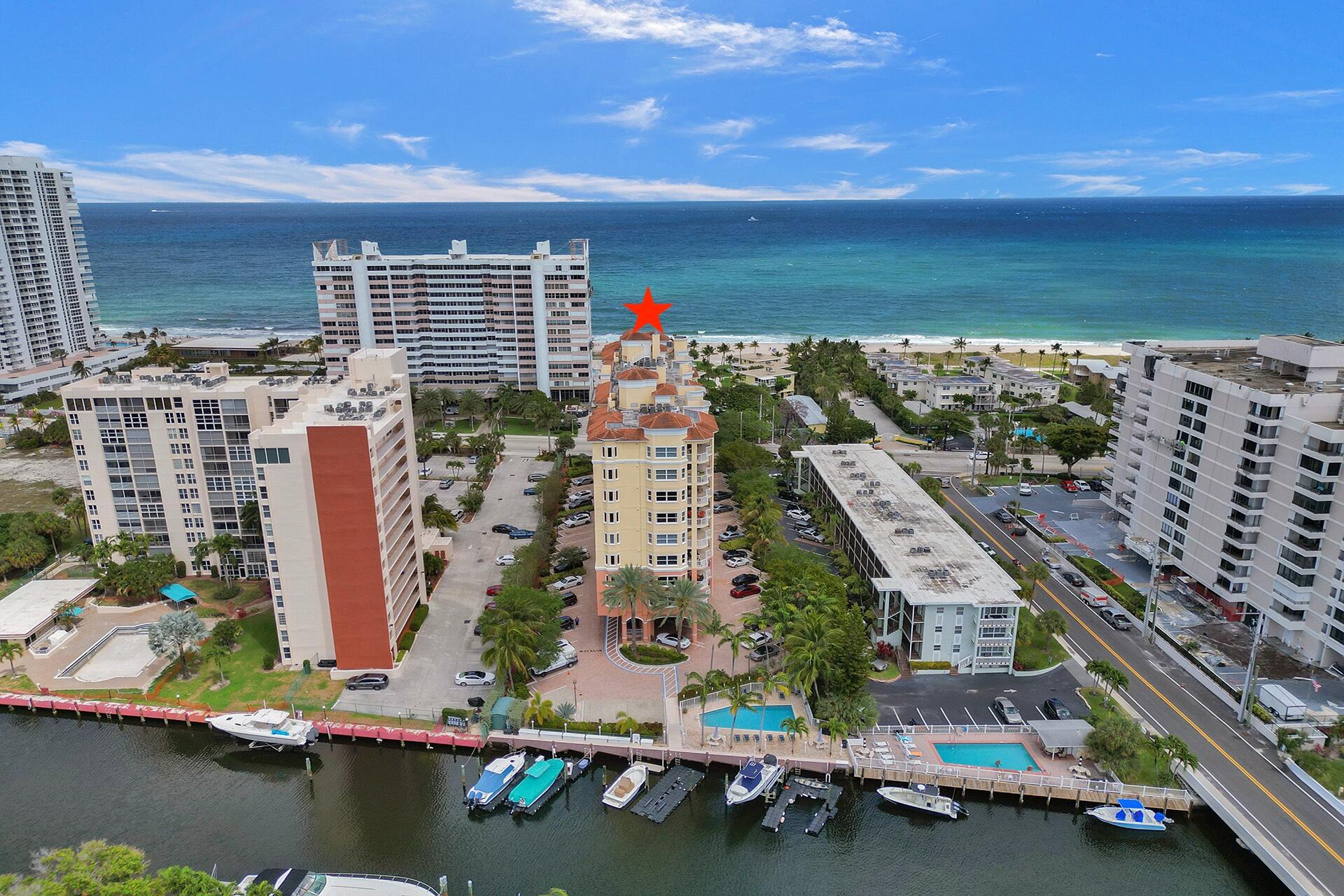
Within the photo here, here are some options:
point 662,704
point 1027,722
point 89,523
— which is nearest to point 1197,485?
point 1027,722

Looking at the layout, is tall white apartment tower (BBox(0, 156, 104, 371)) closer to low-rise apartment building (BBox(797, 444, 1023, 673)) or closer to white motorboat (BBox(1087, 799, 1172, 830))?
low-rise apartment building (BBox(797, 444, 1023, 673))

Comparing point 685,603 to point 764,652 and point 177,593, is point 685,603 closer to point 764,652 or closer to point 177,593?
point 764,652

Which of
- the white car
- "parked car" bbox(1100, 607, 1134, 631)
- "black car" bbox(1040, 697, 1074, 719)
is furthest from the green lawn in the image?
"parked car" bbox(1100, 607, 1134, 631)

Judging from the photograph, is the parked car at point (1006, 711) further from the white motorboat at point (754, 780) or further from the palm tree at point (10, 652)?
the palm tree at point (10, 652)

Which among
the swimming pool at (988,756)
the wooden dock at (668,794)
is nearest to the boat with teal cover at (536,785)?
the wooden dock at (668,794)

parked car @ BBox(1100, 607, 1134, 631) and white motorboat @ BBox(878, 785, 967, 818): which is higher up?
parked car @ BBox(1100, 607, 1134, 631)

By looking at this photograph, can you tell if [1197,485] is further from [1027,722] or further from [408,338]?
[408,338]

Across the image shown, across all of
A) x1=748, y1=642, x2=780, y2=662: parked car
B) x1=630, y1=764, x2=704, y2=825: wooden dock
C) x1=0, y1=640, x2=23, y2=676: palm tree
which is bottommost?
x1=630, y1=764, x2=704, y2=825: wooden dock
